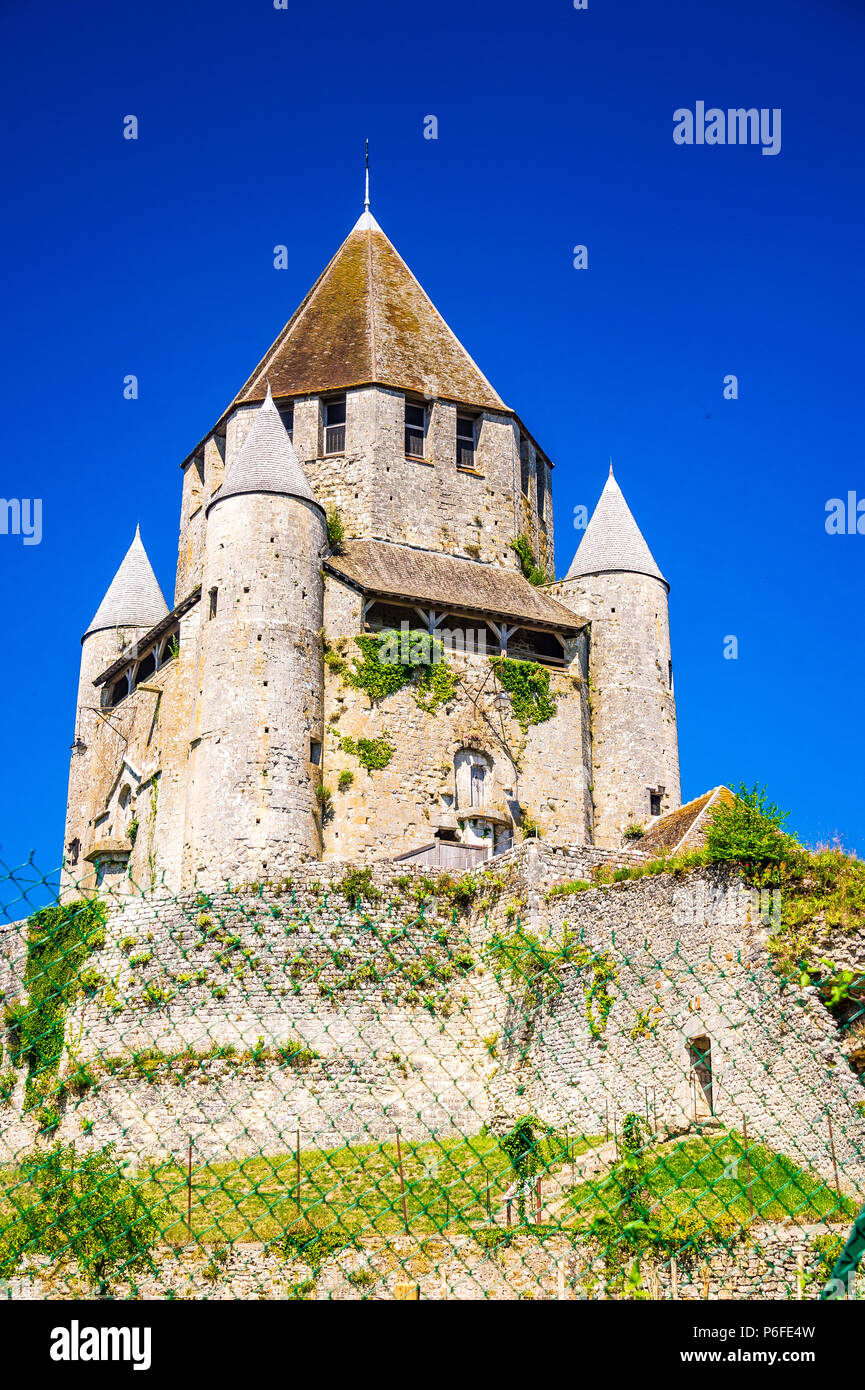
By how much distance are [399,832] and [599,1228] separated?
23.1 metres

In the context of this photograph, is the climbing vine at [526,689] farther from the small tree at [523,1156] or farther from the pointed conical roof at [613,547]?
the small tree at [523,1156]

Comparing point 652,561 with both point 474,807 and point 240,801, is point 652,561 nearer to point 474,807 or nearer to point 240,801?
point 474,807

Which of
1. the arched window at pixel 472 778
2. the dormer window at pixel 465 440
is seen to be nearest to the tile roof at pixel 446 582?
the dormer window at pixel 465 440

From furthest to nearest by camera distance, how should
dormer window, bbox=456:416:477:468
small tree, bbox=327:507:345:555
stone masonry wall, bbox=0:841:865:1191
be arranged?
dormer window, bbox=456:416:477:468
small tree, bbox=327:507:345:555
stone masonry wall, bbox=0:841:865:1191

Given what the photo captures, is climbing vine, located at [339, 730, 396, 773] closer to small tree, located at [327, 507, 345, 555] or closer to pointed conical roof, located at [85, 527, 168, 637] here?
small tree, located at [327, 507, 345, 555]

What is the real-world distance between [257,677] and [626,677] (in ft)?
35.3

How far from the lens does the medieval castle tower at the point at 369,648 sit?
30.7 meters

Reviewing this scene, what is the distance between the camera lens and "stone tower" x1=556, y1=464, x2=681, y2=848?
35.1 meters

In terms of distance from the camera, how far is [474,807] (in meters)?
32.9

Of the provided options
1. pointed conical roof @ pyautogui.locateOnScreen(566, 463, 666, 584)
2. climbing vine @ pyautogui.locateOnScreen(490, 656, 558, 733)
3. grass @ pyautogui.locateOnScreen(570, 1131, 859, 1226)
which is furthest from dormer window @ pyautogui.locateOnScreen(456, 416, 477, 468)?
grass @ pyautogui.locateOnScreen(570, 1131, 859, 1226)

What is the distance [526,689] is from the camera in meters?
34.7

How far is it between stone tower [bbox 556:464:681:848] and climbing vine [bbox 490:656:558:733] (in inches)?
72.3
